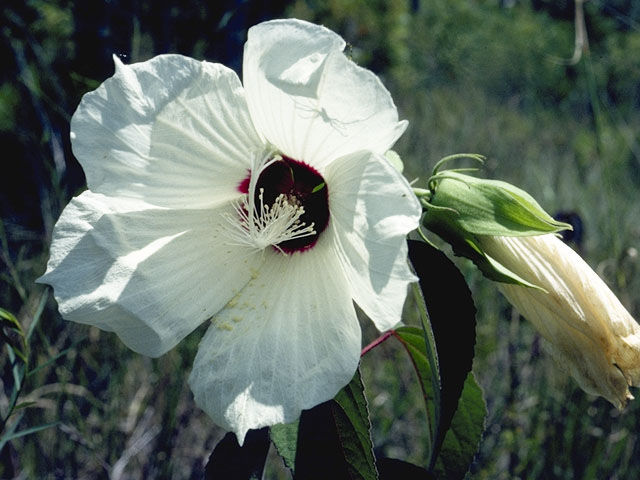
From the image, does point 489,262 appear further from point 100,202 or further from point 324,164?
point 100,202

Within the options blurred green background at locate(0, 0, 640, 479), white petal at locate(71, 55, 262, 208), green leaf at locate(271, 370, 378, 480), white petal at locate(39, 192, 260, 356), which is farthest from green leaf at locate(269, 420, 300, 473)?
blurred green background at locate(0, 0, 640, 479)

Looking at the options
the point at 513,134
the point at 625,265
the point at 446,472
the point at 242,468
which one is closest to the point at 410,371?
the point at 625,265

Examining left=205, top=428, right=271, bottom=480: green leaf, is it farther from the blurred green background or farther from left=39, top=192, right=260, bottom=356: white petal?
the blurred green background

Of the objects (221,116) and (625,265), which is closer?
(221,116)

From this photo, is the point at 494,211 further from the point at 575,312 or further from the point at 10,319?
the point at 10,319

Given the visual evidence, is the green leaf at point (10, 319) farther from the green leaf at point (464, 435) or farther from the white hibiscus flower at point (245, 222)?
the green leaf at point (464, 435)

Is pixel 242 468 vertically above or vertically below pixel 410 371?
above

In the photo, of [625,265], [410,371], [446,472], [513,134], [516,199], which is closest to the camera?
[516,199]

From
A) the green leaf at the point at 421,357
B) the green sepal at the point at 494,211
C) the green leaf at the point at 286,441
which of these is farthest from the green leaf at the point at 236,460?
the green sepal at the point at 494,211
